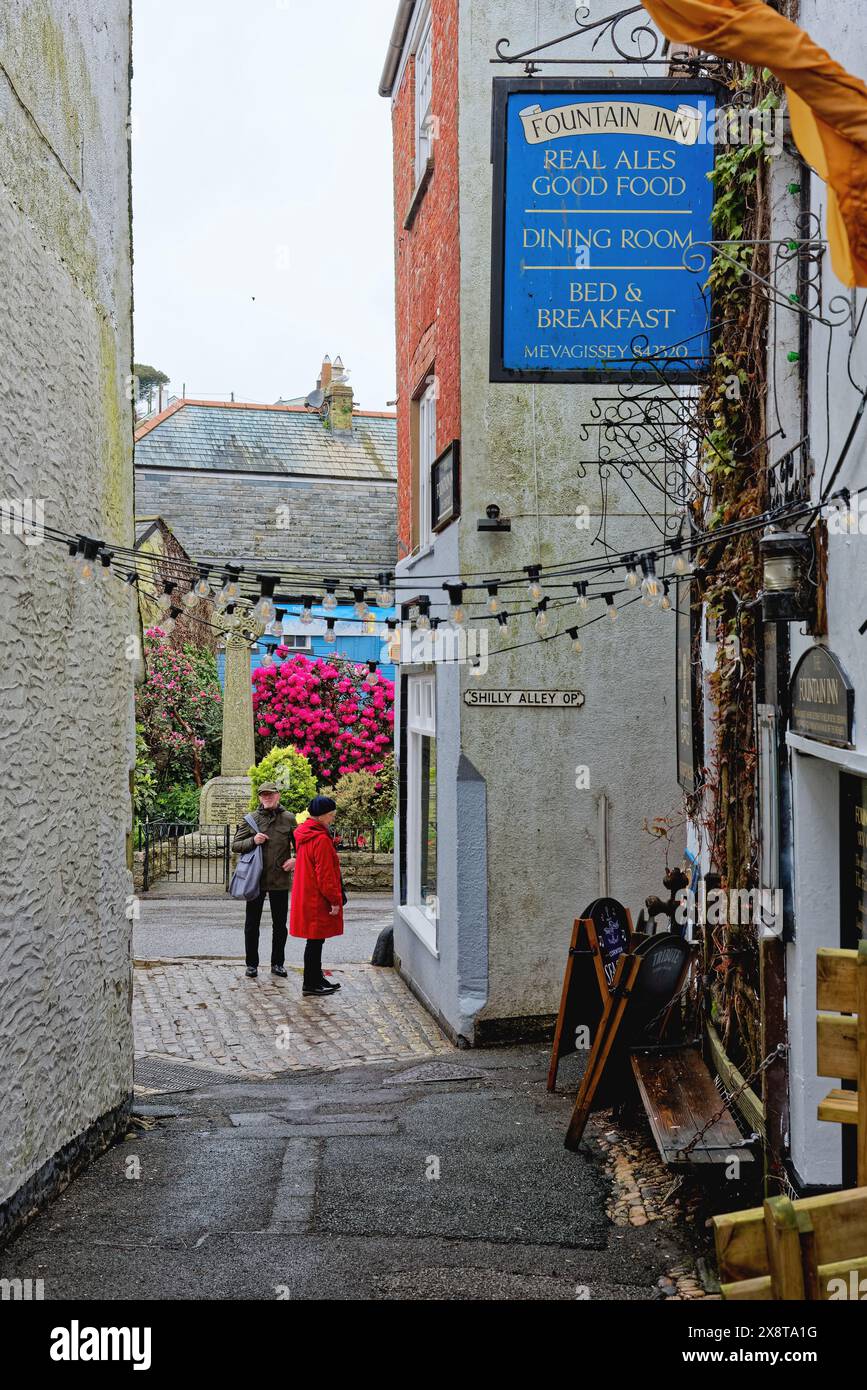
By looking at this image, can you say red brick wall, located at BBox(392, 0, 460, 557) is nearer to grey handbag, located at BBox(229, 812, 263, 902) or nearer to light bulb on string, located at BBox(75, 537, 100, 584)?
grey handbag, located at BBox(229, 812, 263, 902)

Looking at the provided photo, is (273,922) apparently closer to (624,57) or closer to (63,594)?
(63,594)

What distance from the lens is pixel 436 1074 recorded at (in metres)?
8.95

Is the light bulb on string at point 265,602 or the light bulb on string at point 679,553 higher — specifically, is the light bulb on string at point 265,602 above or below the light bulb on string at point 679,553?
below

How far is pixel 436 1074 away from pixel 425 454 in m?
5.71

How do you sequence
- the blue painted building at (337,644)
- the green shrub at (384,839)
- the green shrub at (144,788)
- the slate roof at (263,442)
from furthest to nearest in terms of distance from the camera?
1. the slate roof at (263,442)
2. the blue painted building at (337,644)
3. the green shrub at (144,788)
4. the green shrub at (384,839)

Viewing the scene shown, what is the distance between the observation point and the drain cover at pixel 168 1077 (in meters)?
8.88

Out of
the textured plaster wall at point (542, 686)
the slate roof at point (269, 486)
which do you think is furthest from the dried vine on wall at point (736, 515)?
the slate roof at point (269, 486)

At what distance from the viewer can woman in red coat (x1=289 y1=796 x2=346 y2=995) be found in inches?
446

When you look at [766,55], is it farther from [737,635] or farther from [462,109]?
[462,109]

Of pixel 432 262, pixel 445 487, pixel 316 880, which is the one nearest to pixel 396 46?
pixel 432 262

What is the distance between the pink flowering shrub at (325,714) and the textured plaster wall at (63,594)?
54.9 ft

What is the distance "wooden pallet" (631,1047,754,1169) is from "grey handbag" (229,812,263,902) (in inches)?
218

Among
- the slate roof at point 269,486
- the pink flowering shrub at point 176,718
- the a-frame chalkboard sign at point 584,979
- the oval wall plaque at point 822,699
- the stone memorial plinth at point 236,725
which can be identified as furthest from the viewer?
the slate roof at point 269,486

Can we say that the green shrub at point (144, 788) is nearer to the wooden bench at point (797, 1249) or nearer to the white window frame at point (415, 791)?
the white window frame at point (415, 791)
